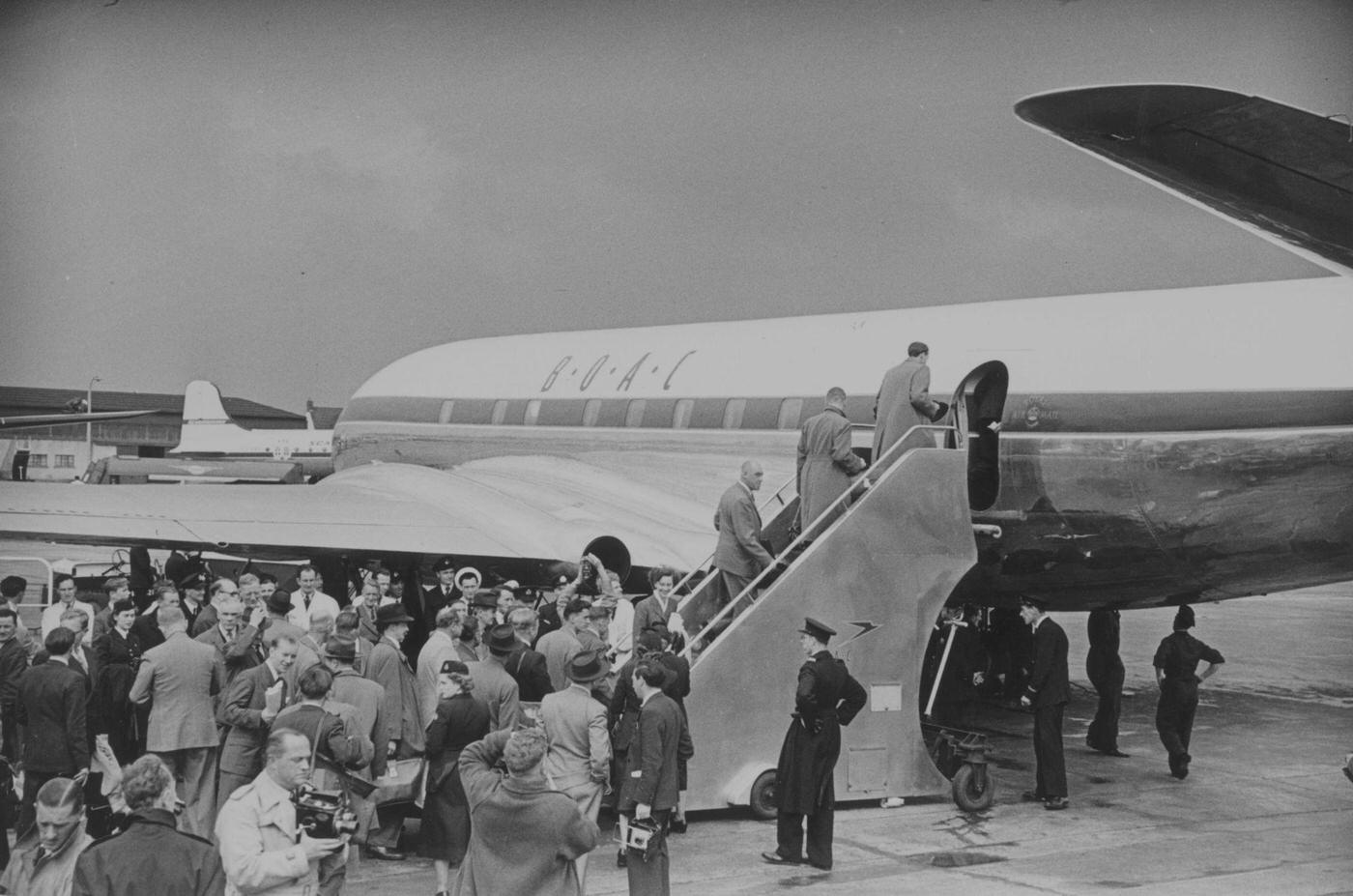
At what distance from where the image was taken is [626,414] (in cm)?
1989

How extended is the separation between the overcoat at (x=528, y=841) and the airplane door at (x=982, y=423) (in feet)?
24.3

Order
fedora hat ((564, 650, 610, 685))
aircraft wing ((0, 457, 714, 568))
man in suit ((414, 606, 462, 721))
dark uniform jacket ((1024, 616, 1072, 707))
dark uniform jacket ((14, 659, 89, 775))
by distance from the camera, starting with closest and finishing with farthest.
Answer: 1. fedora hat ((564, 650, 610, 685))
2. dark uniform jacket ((14, 659, 89, 775))
3. man in suit ((414, 606, 462, 721))
4. dark uniform jacket ((1024, 616, 1072, 707))
5. aircraft wing ((0, 457, 714, 568))

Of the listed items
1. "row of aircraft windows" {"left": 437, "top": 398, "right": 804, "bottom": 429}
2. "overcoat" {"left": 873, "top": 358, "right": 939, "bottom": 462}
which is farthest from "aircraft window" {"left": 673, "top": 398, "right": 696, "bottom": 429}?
"overcoat" {"left": 873, "top": 358, "right": 939, "bottom": 462}

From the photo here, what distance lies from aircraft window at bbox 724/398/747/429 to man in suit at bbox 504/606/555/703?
8159 millimetres

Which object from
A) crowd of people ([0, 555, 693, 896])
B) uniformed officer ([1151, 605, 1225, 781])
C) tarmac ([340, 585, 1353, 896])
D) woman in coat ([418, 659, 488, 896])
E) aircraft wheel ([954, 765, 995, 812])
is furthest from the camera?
uniformed officer ([1151, 605, 1225, 781])

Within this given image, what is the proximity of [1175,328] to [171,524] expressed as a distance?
34.6ft

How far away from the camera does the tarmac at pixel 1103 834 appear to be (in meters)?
9.32

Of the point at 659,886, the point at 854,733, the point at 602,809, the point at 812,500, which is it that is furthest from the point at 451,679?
the point at 812,500

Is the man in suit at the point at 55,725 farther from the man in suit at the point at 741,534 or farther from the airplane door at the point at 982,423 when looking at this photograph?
the airplane door at the point at 982,423

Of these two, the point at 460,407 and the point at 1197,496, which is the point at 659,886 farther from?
the point at 460,407

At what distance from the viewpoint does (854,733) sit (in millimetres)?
11586

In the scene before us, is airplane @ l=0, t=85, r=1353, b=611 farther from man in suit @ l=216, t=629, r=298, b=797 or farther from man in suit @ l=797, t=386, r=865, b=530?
man in suit @ l=216, t=629, r=298, b=797

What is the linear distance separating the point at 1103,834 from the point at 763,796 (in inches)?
103

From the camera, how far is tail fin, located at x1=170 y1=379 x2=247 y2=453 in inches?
2226
